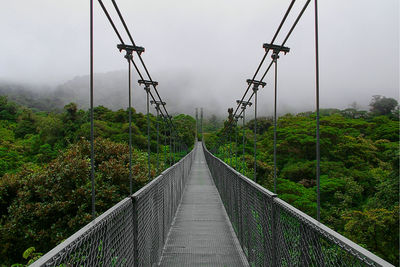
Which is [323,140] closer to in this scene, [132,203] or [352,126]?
[352,126]

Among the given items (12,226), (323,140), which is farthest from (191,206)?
(323,140)

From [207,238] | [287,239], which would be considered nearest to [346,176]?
[207,238]

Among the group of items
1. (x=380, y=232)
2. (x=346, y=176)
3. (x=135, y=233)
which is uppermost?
(x=135, y=233)

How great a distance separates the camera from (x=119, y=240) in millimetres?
1487

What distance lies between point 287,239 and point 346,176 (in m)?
17.3

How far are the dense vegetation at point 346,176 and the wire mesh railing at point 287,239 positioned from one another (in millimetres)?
4048

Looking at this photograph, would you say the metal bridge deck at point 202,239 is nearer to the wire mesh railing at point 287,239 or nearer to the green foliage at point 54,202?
the wire mesh railing at point 287,239

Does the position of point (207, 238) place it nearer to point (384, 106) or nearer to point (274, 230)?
point (274, 230)

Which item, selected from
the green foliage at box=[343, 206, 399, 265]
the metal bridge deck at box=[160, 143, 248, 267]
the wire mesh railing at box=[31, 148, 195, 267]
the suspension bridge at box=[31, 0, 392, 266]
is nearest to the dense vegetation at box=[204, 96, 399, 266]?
the green foliage at box=[343, 206, 399, 265]

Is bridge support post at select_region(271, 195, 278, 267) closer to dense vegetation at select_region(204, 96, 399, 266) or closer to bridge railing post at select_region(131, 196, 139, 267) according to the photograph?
bridge railing post at select_region(131, 196, 139, 267)

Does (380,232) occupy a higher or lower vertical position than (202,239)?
lower

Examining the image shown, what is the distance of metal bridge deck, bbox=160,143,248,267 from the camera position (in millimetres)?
2859

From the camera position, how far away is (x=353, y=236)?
9180mm

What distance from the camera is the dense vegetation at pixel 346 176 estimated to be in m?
9.00
